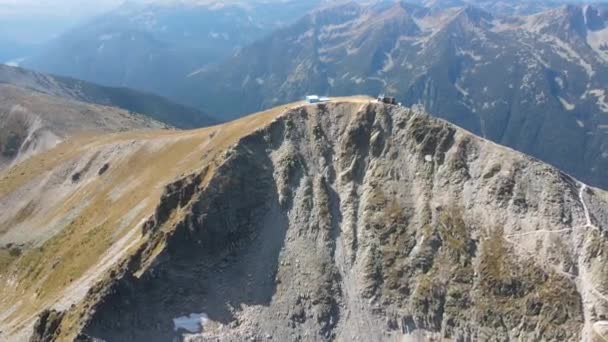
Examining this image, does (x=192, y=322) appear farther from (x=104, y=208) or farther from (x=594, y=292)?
(x=594, y=292)

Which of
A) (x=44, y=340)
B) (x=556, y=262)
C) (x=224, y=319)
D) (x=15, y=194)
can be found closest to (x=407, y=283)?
(x=556, y=262)

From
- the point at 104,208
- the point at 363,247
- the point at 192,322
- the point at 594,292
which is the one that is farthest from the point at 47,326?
the point at 594,292

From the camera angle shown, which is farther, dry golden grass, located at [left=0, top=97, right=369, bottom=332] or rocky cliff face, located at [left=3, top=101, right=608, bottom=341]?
dry golden grass, located at [left=0, top=97, right=369, bottom=332]

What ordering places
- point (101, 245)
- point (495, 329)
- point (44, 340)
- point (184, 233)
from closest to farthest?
1. point (495, 329)
2. point (44, 340)
3. point (184, 233)
4. point (101, 245)

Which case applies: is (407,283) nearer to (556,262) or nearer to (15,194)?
(556,262)

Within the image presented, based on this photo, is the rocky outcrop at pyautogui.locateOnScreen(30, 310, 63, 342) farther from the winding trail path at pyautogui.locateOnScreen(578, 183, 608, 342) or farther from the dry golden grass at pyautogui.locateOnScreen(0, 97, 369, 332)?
the winding trail path at pyautogui.locateOnScreen(578, 183, 608, 342)

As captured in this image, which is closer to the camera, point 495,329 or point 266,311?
point 495,329

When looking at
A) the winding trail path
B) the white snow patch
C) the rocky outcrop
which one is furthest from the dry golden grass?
the winding trail path
